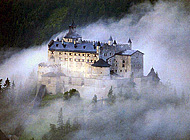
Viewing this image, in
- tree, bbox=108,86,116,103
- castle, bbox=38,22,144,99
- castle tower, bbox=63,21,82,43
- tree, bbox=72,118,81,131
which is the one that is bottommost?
tree, bbox=72,118,81,131

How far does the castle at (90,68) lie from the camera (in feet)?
206

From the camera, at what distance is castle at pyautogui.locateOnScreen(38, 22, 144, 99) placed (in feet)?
206

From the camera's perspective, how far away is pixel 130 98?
63.9m

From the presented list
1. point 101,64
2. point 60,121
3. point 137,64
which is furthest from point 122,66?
point 60,121

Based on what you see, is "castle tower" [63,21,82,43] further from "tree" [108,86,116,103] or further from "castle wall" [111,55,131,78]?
"tree" [108,86,116,103]

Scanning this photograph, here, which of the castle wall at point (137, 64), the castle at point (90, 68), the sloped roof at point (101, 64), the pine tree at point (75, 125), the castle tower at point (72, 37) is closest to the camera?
the pine tree at point (75, 125)

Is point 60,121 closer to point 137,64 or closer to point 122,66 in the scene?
point 122,66

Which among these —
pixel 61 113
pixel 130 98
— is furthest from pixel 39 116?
pixel 130 98

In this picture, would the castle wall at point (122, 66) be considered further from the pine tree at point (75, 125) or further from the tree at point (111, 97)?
the pine tree at point (75, 125)

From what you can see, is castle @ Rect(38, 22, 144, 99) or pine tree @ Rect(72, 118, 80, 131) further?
castle @ Rect(38, 22, 144, 99)

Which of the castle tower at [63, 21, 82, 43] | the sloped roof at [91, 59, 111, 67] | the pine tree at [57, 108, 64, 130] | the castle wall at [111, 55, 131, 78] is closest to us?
the pine tree at [57, 108, 64, 130]

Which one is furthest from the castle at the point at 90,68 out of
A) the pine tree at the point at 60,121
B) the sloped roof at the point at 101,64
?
the pine tree at the point at 60,121

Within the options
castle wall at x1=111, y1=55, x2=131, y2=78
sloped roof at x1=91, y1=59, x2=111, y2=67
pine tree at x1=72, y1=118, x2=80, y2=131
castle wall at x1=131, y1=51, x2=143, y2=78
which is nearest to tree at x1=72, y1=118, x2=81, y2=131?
pine tree at x1=72, y1=118, x2=80, y2=131

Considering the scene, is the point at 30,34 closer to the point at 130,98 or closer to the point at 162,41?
the point at 162,41
